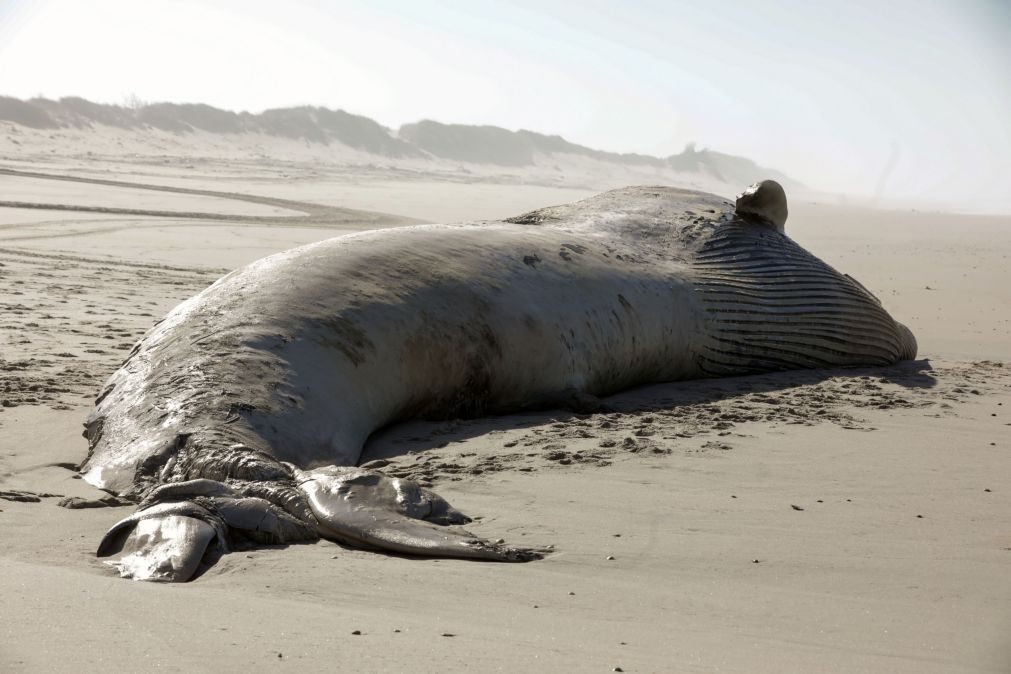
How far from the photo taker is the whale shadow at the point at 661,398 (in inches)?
189

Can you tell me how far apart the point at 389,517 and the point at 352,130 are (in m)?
70.8

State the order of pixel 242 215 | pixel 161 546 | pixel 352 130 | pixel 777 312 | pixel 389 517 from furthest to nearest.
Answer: pixel 352 130 → pixel 242 215 → pixel 777 312 → pixel 389 517 → pixel 161 546

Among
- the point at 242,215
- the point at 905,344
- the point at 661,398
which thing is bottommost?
the point at 242,215

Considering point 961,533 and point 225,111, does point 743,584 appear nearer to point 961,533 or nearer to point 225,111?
point 961,533

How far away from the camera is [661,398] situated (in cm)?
613

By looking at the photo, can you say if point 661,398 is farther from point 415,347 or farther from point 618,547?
point 618,547

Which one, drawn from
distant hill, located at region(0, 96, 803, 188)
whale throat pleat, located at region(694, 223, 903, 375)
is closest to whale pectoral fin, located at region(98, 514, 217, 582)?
whale throat pleat, located at region(694, 223, 903, 375)

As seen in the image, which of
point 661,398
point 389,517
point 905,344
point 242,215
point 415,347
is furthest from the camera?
point 242,215

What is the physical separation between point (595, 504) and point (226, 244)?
1152 centimetres

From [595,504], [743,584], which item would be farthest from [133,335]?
[743,584]

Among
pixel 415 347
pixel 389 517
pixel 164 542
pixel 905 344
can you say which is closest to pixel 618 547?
pixel 389 517

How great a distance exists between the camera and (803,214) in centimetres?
3381

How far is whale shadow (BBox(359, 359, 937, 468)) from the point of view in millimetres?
4797

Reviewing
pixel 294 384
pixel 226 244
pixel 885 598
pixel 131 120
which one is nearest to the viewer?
pixel 885 598
